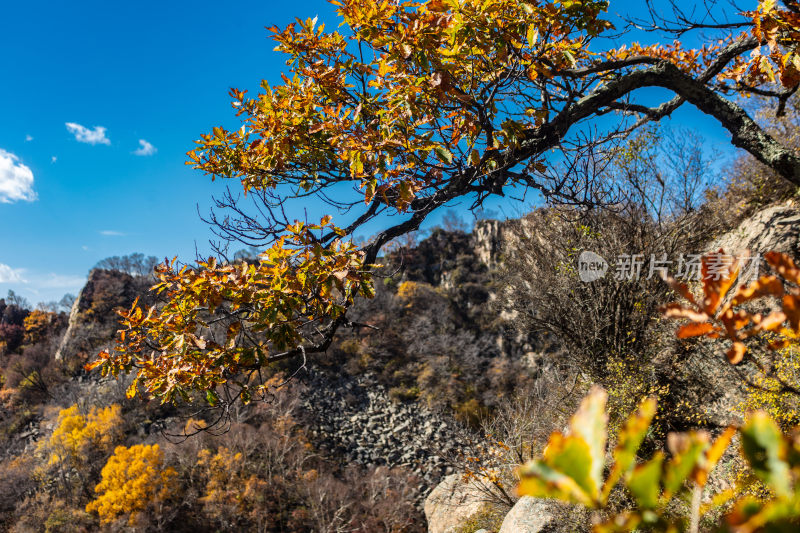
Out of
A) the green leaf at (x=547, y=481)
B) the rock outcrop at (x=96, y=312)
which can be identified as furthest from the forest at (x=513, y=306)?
the rock outcrop at (x=96, y=312)

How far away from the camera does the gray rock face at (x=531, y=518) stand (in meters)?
4.48

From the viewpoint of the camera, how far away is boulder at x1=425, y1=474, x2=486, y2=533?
7.13 metres

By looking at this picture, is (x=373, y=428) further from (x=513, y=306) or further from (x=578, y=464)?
(x=578, y=464)

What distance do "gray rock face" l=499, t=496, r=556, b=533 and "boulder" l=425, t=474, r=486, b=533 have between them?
5.73ft

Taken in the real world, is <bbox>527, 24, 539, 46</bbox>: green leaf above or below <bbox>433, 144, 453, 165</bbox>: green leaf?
above

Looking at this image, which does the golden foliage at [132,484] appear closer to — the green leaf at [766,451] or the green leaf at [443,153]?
the green leaf at [443,153]

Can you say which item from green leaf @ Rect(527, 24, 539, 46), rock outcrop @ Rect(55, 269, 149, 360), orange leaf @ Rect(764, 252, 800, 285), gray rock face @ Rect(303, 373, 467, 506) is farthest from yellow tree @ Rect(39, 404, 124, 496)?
orange leaf @ Rect(764, 252, 800, 285)

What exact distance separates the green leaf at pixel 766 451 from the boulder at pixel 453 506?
23.0ft

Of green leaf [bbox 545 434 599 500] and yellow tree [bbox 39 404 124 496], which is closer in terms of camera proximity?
green leaf [bbox 545 434 599 500]

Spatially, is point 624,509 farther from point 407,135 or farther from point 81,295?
point 81,295

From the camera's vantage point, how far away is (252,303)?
2.09 m

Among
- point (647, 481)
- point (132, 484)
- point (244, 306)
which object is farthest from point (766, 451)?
point (132, 484)

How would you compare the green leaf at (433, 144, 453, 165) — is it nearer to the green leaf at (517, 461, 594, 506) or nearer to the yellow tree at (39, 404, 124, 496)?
the green leaf at (517, 461, 594, 506)

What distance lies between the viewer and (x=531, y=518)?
464 cm
